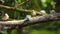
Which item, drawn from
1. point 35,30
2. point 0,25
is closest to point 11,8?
point 0,25

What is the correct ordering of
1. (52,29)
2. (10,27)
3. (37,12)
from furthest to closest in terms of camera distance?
(37,12) → (10,27) → (52,29)

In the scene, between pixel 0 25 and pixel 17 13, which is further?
pixel 17 13

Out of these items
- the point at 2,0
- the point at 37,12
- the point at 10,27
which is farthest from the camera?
the point at 2,0

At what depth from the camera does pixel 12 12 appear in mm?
1652

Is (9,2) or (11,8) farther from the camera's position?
(9,2)

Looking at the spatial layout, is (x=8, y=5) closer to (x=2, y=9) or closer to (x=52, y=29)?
(x=2, y=9)

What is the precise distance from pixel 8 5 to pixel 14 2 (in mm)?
84

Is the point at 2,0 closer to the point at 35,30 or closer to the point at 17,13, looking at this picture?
the point at 17,13

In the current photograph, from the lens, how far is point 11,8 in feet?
5.24

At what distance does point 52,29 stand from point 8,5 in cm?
150

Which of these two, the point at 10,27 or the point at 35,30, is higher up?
the point at 35,30

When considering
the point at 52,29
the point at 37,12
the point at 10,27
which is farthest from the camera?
the point at 37,12

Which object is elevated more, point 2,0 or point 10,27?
point 2,0

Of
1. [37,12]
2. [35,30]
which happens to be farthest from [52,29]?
[37,12]
